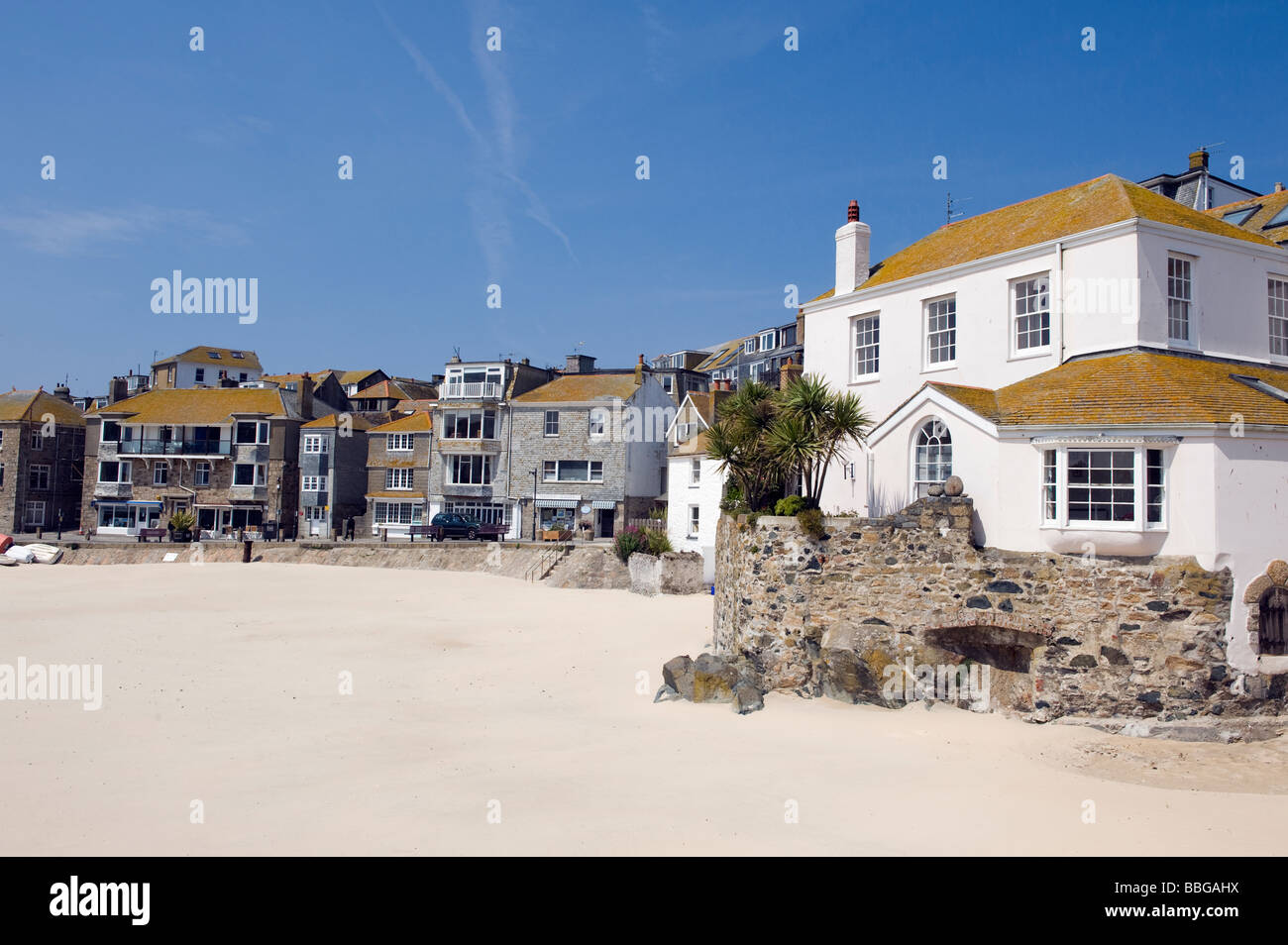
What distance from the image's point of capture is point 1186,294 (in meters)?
19.2

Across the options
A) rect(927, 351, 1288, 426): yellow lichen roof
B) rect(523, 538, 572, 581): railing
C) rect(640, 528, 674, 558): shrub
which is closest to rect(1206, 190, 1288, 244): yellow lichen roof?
rect(927, 351, 1288, 426): yellow lichen roof

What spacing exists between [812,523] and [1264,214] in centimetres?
2168

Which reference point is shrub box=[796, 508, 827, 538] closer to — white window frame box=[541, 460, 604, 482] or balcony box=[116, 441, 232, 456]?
white window frame box=[541, 460, 604, 482]

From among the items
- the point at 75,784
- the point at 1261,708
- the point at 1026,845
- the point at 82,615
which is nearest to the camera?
the point at 1026,845

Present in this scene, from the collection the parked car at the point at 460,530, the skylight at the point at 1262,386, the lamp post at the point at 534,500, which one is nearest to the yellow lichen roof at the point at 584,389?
the lamp post at the point at 534,500

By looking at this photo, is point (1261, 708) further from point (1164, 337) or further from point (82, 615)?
point (82, 615)

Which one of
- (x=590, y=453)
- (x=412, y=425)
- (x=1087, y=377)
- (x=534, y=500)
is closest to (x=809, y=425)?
(x=1087, y=377)

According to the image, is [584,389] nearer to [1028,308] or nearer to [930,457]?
[1028,308]

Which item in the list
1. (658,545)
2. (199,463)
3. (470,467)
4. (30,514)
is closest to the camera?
(658,545)

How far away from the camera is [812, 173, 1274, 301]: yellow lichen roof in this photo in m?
19.4

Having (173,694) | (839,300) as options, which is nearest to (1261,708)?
(839,300)
